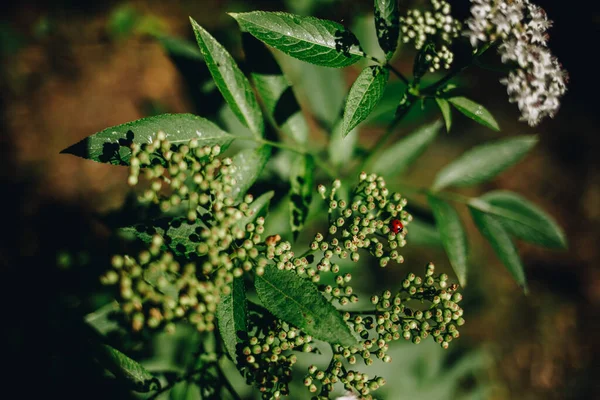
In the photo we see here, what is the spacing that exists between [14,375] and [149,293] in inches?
69.8

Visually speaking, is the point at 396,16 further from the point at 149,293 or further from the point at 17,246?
the point at 17,246

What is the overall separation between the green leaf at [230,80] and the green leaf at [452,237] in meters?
1.09

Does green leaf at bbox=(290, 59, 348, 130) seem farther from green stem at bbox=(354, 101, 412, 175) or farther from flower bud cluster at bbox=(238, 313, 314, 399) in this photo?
flower bud cluster at bbox=(238, 313, 314, 399)

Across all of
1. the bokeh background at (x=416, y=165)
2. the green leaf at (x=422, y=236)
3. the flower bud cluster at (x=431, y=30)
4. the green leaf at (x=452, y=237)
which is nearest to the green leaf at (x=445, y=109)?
the flower bud cluster at (x=431, y=30)

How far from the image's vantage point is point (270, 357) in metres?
1.52

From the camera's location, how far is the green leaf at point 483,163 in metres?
2.52

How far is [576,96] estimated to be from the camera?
16.7ft

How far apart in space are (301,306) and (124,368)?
0.82 m

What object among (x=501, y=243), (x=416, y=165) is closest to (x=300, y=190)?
(x=501, y=243)

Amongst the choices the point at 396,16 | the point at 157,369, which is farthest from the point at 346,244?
the point at 157,369

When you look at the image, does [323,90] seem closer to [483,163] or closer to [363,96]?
[483,163]

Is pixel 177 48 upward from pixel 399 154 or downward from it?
upward

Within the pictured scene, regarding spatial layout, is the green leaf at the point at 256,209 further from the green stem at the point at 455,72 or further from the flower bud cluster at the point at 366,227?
the green stem at the point at 455,72

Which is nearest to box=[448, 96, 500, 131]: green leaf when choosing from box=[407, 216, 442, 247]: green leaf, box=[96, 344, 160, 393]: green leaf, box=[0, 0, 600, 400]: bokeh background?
box=[407, 216, 442, 247]: green leaf
